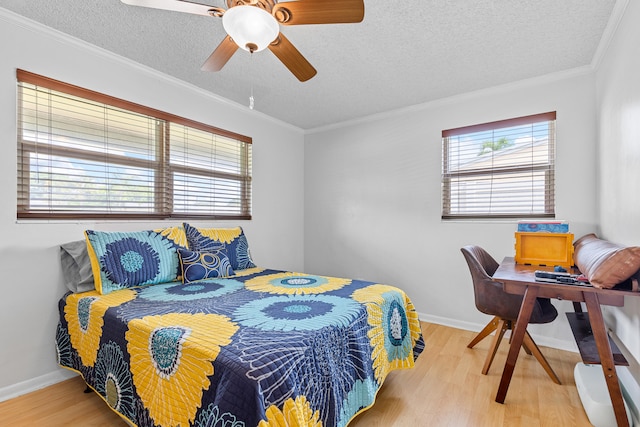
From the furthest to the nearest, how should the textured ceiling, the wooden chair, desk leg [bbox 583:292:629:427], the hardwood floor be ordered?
the wooden chair → the textured ceiling → the hardwood floor → desk leg [bbox 583:292:629:427]

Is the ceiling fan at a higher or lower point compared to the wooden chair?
higher

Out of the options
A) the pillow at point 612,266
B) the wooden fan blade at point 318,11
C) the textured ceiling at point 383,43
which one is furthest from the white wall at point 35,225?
the pillow at point 612,266

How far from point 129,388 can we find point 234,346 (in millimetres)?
739

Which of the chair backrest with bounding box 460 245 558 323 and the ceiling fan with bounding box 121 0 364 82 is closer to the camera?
the ceiling fan with bounding box 121 0 364 82

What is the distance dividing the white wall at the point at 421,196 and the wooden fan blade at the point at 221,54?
222 cm

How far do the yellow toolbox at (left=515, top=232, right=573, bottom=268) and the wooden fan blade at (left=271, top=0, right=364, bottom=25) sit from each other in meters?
2.00

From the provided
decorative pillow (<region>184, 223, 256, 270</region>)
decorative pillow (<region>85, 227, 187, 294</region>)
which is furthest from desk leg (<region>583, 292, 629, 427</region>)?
decorative pillow (<region>85, 227, 187, 294</region>)

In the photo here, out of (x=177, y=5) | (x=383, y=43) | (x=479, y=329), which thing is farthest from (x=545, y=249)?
(x=177, y=5)

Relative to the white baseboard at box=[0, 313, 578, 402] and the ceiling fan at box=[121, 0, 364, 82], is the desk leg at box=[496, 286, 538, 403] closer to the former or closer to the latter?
the white baseboard at box=[0, 313, 578, 402]

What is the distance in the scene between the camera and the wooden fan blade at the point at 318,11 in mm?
1427

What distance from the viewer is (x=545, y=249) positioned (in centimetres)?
230

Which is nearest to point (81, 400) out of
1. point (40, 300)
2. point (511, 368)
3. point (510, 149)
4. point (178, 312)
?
point (40, 300)

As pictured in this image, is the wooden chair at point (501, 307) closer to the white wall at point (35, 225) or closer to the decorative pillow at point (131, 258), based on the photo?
the decorative pillow at point (131, 258)

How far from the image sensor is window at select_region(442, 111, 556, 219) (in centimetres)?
281
